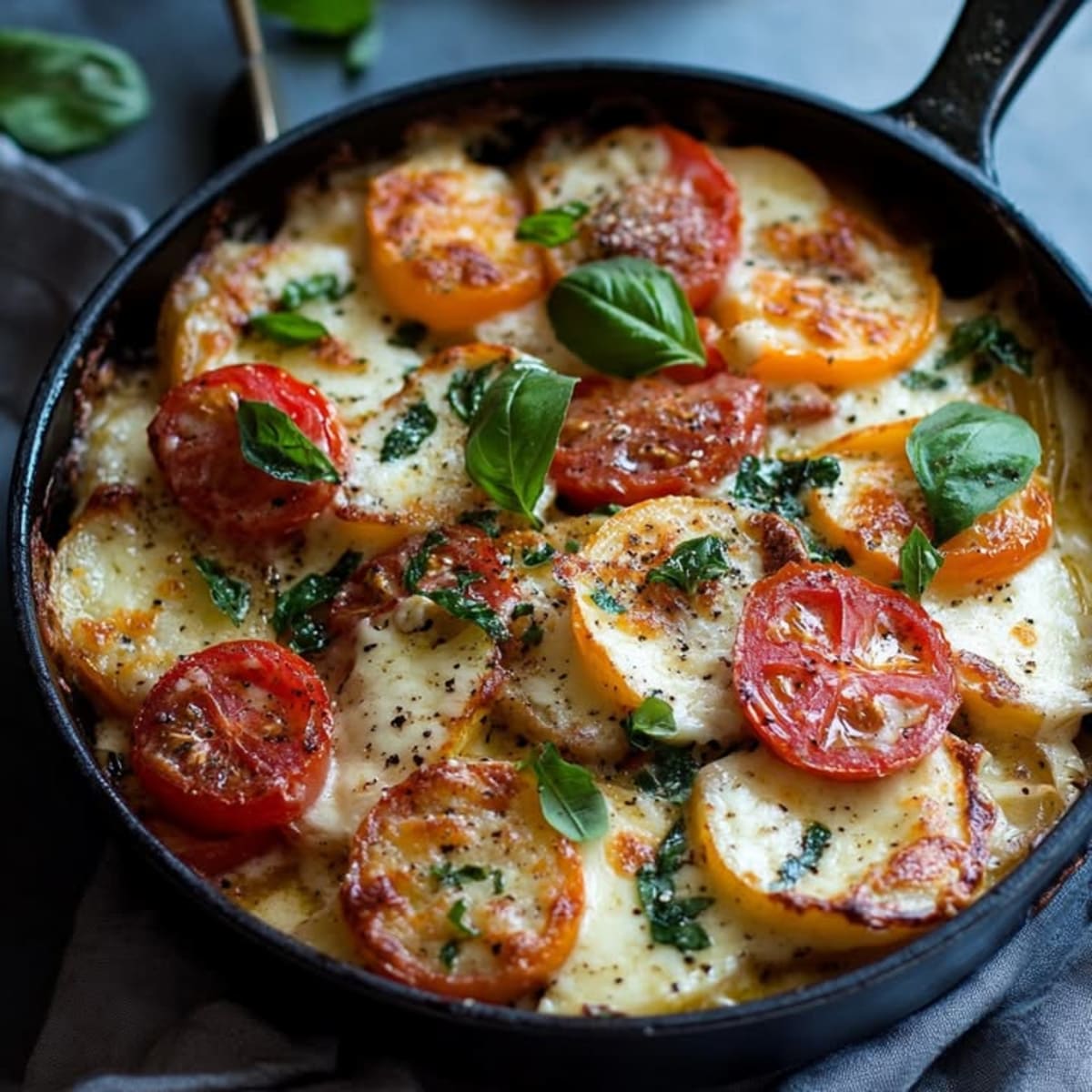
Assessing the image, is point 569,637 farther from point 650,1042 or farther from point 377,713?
point 650,1042

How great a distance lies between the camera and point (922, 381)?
3414 millimetres

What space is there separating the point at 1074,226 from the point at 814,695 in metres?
2.43

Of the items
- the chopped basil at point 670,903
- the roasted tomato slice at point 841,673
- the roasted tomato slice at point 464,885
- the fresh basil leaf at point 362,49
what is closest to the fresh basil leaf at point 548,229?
the roasted tomato slice at point 841,673

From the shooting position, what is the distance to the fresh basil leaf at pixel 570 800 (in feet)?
8.69

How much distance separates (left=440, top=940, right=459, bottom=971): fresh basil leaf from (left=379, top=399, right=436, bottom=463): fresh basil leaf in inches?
41.2

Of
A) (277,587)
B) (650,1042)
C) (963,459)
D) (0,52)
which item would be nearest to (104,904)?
(277,587)

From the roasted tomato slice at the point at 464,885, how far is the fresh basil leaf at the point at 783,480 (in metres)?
0.81

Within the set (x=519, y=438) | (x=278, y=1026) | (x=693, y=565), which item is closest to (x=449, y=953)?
(x=278, y=1026)

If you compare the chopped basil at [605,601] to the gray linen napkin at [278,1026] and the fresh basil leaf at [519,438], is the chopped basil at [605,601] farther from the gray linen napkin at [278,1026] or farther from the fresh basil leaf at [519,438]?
the gray linen napkin at [278,1026]

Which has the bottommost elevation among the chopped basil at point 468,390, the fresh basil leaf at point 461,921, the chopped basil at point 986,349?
the fresh basil leaf at point 461,921

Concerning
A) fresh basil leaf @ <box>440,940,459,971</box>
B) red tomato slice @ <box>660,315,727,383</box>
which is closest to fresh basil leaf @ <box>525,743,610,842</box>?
fresh basil leaf @ <box>440,940,459,971</box>

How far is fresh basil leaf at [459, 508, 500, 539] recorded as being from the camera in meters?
3.13

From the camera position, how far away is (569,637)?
115 inches

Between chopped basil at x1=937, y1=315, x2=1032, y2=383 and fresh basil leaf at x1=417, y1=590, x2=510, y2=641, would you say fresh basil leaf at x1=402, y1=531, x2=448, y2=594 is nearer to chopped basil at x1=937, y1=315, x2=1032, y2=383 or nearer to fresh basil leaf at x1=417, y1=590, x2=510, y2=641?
fresh basil leaf at x1=417, y1=590, x2=510, y2=641
